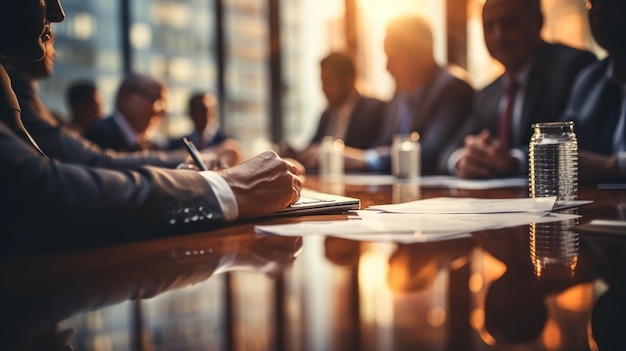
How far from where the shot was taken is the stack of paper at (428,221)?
2.55 ft

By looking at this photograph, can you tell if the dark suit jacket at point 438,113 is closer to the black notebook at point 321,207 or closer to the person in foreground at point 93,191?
the black notebook at point 321,207

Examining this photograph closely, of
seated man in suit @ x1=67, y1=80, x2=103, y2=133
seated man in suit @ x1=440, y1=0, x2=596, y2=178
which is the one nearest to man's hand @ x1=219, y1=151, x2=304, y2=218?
seated man in suit @ x1=440, y1=0, x2=596, y2=178

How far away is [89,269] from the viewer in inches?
23.7

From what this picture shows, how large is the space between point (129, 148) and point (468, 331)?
3785mm

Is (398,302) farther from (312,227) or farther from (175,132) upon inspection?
(175,132)

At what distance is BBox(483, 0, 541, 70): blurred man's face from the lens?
249 cm

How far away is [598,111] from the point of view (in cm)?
209

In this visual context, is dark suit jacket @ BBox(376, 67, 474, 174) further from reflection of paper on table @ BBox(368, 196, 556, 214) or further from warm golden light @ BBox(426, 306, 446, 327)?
warm golden light @ BBox(426, 306, 446, 327)

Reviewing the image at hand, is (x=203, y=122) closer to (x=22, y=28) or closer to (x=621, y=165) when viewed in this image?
(x=621, y=165)

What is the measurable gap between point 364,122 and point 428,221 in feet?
10.8

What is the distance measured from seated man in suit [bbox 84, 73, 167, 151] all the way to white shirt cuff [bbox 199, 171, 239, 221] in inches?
120

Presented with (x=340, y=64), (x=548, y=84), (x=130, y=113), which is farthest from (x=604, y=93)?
(x=130, y=113)

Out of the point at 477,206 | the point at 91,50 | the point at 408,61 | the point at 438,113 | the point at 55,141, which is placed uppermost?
the point at 91,50

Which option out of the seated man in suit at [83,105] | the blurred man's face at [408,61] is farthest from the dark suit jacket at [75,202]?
the seated man in suit at [83,105]
